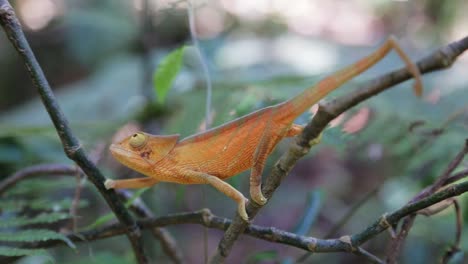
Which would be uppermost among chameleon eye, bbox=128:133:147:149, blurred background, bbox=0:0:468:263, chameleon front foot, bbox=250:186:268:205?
chameleon eye, bbox=128:133:147:149

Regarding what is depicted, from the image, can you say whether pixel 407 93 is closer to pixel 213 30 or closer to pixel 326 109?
pixel 326 109

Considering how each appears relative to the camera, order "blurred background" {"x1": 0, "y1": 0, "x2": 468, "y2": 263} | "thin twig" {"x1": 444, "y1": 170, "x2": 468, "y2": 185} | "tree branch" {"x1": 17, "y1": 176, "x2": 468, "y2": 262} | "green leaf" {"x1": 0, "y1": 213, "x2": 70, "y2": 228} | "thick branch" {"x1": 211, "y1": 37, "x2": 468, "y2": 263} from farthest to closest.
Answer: "blurred background" {"x1": 0, "y1": 0, "x2": 468, "y2": 263}, "green leaf" {"x1": 0, "y1": 213, "x2": 70, "y2": 228}, "thin twig" {"x1": 444, "y1": 170, "x2": 468, "y2": 185}, "tree branch" {"x1": 17, "y1": 176, "x2": 468, "y2": 262}, "thick branch" {"x1": 211, "y1": 37, "x2": 468, "y2": 263}

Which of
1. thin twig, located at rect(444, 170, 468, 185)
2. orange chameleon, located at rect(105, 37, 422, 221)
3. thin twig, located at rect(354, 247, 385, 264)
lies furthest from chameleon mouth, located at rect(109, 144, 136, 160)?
thin twig, located at rect(444, 170, 468, 185)

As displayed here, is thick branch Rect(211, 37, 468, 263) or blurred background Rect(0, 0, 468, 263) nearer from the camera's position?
thick branch Rect(211, 37, 468, 263)

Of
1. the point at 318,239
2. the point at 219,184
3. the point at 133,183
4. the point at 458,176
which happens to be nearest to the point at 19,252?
the point at 133,183

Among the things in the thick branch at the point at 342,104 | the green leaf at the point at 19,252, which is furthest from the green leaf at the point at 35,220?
the thick branch at the point at 342,104

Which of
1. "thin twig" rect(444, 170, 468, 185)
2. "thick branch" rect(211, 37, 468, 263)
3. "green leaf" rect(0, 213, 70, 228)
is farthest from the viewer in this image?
"green leaf" rect(0, 213, 70, 228)

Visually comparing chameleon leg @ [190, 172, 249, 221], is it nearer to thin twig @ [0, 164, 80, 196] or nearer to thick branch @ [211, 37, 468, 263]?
thick branch @ [211, 37, 468, 263]

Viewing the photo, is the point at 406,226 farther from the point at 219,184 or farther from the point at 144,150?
the point at 144,150

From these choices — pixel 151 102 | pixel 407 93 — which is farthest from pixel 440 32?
pixel 151 102
